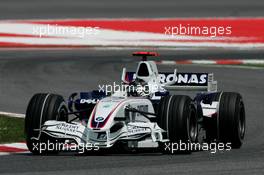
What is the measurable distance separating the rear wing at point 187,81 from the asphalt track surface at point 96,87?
1089 millimetres

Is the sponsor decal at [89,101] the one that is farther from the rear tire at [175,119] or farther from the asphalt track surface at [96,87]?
the rear tire at [175,119]

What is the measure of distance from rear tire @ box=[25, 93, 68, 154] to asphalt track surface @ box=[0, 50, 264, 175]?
23cm

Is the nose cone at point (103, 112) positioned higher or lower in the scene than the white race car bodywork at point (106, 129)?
higher

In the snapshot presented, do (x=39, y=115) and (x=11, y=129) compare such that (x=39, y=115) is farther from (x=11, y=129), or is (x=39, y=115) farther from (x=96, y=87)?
(x=96, y=87)

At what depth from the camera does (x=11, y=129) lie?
17.1m

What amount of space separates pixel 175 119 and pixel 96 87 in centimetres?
1124

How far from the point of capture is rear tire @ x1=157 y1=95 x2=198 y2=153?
13773 mm

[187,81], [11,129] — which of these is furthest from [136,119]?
[11,129]

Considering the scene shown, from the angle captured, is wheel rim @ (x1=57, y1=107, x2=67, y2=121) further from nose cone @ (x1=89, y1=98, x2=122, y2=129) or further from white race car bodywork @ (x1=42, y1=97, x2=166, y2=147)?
nose cone @ (x1=89, y1=98, x2=122, y2=129)

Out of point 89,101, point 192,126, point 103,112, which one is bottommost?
point 192,126

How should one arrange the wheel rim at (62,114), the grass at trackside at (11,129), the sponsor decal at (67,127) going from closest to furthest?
the sponsor decal at (67,127), the wheel rim at (62,114), the grass at trackside at (11,129)
